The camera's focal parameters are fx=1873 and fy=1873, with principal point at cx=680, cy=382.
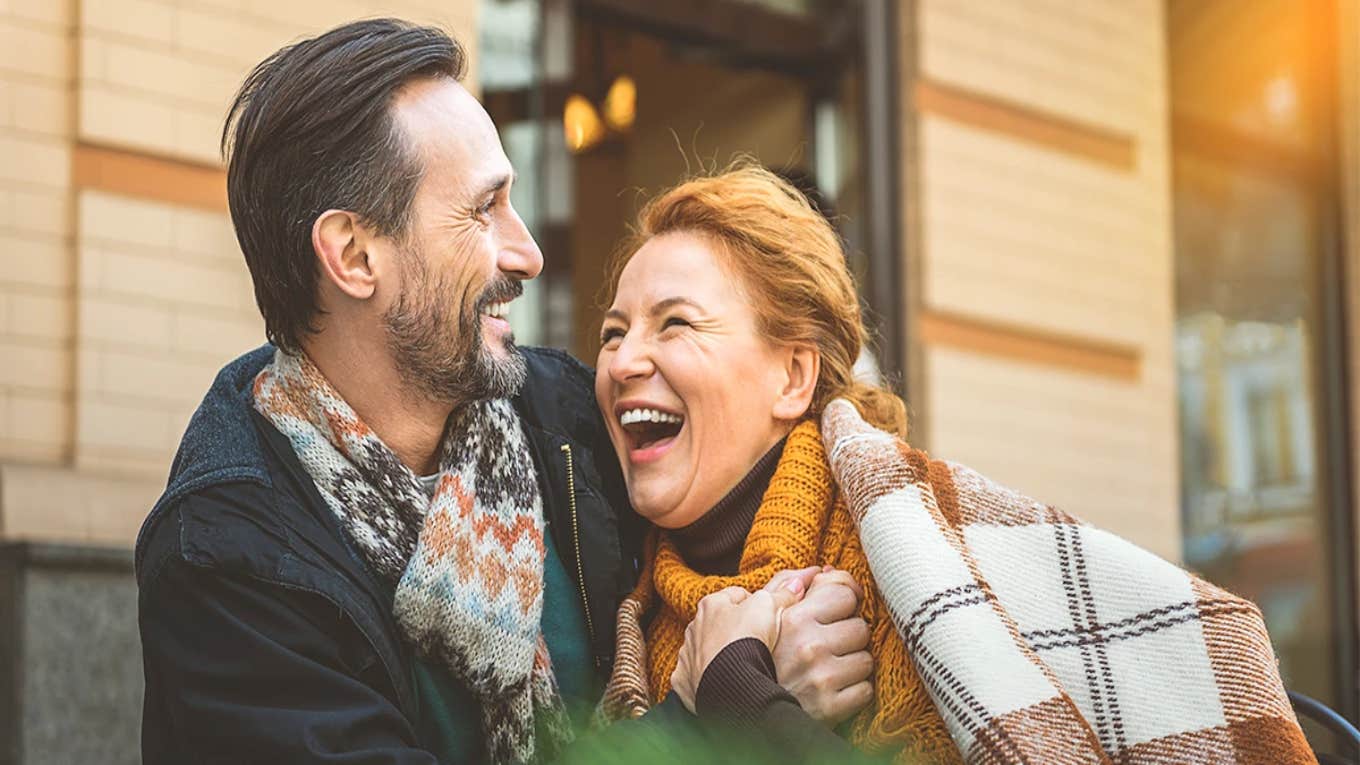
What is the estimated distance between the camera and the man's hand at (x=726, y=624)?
289cm

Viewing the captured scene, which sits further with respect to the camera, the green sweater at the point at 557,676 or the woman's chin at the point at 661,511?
the woman's chin at the point at 661,511

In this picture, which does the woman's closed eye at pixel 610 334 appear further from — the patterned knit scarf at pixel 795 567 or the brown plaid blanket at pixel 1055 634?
the brown plaid blanket at pixel 1055 634

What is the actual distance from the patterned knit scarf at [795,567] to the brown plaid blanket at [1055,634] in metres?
0.11

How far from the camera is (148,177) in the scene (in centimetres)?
516

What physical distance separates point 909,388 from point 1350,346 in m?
2.84

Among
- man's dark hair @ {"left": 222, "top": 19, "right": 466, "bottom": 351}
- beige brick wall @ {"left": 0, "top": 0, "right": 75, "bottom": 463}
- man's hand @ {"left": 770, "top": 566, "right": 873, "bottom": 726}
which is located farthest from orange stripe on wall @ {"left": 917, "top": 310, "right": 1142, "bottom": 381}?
man's hand @ {"left": 770, "top": 566, "right": 873, "bottom": 726}

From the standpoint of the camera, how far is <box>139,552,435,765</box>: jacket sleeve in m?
2.68

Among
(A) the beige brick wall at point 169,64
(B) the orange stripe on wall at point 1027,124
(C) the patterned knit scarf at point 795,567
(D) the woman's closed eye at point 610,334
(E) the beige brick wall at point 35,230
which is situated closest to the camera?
(C) the patterned knit scarf at point 795,567

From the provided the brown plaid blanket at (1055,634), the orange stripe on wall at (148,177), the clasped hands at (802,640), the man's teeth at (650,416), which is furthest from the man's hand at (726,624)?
the orange stripe on wall at (148,177)

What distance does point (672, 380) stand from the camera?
324 cm

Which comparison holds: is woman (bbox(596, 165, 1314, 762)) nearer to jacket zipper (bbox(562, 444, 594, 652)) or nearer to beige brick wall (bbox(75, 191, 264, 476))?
jacket zipper (bbox(562, 444, 594, 652))

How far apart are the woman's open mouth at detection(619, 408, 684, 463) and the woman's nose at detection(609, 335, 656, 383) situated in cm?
7

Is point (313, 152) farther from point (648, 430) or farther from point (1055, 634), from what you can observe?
point (1055, 634)

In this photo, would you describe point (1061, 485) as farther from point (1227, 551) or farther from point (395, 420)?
point (395, 420)
